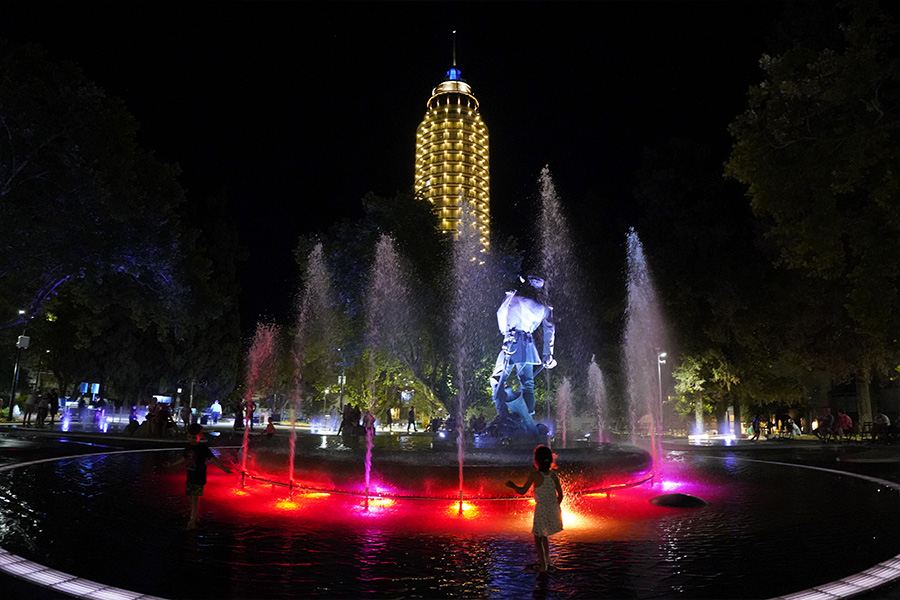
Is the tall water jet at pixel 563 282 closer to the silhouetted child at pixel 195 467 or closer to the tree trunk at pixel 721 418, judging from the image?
the tree trunk at pixel 721 418

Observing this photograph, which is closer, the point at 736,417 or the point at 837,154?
the point at 837,154

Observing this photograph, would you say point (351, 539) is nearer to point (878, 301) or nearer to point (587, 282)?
point (878, 301)

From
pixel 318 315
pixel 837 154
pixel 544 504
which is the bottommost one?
pixel 544 504

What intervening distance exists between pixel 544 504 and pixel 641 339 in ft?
118

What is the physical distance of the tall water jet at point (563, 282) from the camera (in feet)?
139

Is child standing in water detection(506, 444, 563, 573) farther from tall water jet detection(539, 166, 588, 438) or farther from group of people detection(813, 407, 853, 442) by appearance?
tall water jet detection(539, 166, 588, 438)

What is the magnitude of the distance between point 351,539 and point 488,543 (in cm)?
161

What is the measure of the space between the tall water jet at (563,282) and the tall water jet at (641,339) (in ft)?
10.9

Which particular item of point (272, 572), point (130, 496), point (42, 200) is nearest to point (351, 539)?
point (272, 572)

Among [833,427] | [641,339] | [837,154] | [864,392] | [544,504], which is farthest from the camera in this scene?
[641,339]

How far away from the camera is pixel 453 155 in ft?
326

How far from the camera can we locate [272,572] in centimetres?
591

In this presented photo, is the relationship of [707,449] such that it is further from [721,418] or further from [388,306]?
[388,306]

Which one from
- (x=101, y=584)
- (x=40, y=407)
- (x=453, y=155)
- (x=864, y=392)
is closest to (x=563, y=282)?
(x=864, y=392)
